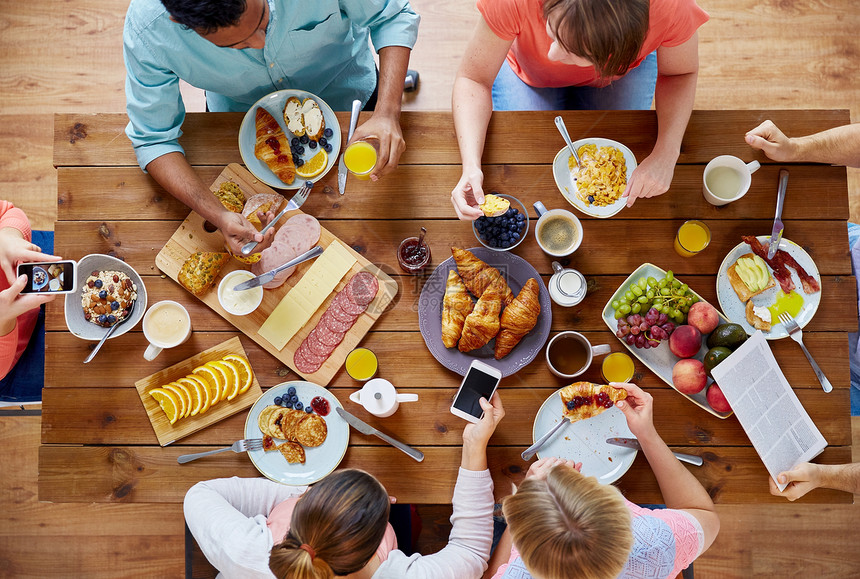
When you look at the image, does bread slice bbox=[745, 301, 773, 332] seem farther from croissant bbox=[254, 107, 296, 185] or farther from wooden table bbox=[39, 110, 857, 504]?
croissant bbox=[254, 107, 296, 185]

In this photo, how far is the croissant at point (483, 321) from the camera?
197 cm

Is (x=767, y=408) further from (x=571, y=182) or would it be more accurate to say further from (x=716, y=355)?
(x=571, y=182)

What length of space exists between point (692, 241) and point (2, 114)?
3.95m

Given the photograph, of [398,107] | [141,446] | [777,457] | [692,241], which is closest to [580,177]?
[692,241]

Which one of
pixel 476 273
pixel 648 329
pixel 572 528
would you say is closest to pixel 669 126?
pixel 648 329

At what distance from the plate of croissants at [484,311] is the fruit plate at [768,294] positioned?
2.17 feet

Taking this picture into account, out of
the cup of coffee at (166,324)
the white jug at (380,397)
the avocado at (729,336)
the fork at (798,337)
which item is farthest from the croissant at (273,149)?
A: the fork at (798,337)

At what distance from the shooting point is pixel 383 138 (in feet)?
6.75

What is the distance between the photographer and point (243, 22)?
1.67m

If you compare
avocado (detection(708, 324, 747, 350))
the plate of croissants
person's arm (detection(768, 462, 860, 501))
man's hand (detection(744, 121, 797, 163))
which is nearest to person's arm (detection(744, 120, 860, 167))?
man's hand (detection(744, 121, 797, 163))

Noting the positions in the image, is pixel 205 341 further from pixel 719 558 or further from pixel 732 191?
pixel 719 558

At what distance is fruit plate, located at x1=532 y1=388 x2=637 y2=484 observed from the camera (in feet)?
6.49

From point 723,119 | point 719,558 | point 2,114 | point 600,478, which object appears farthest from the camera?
point 2,114

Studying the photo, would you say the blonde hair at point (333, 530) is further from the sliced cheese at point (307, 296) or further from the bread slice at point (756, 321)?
the bread slice at point (756, 321)
